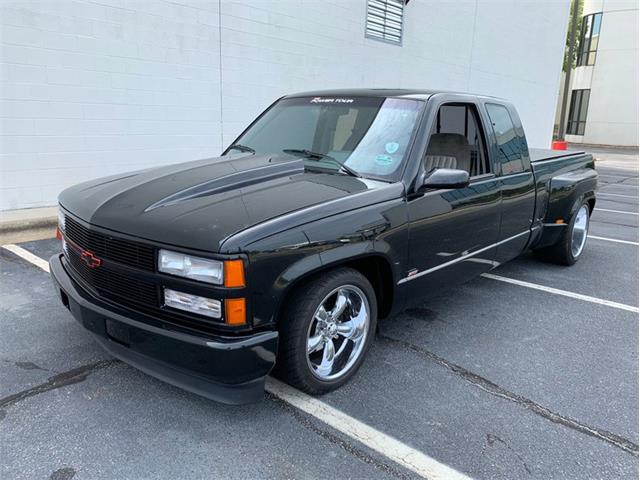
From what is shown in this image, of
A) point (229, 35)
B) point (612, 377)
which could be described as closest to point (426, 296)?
point (612, 377)

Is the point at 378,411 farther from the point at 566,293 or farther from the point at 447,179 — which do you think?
the point at 566,293

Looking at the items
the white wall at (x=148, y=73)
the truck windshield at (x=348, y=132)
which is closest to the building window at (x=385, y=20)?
the white wall at (x=148, y=73)

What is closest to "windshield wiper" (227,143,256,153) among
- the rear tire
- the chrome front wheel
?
the chrome front wheel

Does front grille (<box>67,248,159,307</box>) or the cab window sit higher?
the cab window

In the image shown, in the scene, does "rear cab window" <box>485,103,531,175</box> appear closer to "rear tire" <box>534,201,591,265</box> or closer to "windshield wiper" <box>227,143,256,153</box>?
"rear tire" <box>534,201,591,265</box>

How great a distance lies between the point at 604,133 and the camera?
3048cm

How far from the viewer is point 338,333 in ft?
10.1

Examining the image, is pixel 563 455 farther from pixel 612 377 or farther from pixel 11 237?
pixel 11 237

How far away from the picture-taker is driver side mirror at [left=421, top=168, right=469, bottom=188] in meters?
3.24

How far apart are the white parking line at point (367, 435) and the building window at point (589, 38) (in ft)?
113

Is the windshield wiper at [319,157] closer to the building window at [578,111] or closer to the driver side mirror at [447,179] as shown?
the driver side mirror at [447,179]

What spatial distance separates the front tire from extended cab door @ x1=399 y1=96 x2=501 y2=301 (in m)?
0.40

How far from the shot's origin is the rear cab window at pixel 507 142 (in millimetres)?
4340

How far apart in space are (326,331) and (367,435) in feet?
2.04
